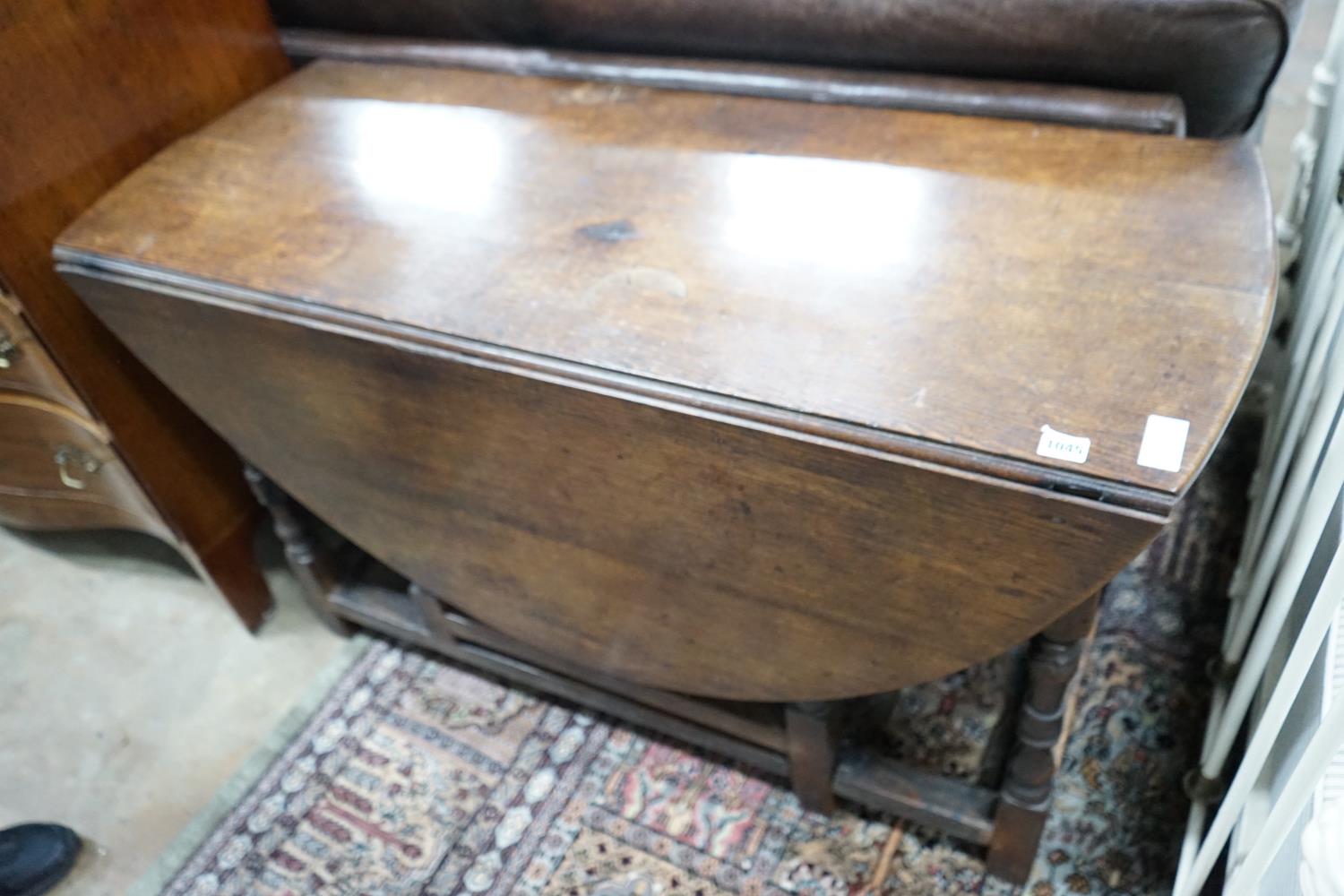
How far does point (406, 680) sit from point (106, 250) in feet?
2.25

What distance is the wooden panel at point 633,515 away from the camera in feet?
2.34

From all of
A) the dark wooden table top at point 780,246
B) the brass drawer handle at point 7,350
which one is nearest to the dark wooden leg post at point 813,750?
the dark wooden table top at point 780,246

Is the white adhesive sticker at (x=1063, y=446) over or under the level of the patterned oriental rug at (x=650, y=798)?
over

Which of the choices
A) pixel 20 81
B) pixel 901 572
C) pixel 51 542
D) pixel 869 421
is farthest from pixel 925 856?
pixel 51 542

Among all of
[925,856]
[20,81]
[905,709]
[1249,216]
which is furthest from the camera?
[905,709]

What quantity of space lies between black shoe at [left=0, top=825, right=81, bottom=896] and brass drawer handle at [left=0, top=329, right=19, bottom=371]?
1.92ft

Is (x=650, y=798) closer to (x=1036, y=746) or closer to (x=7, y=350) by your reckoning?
(x=1036, y=746)

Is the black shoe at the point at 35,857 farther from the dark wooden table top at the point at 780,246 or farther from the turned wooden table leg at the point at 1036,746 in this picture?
the turned wooden table leg at the point at 1036,746

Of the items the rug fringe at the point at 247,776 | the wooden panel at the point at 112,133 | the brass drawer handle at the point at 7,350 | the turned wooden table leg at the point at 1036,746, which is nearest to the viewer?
the turned wooden table leg at the point at 1036,746

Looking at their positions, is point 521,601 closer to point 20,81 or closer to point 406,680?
point 406,680

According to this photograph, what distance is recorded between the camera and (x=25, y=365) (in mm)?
1130

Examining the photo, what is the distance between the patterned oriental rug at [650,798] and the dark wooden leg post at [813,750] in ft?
0.15

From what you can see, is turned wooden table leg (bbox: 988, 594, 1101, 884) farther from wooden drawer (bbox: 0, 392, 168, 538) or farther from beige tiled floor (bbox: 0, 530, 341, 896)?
wooden drawer (bbox: 0, 392, 168, 538)

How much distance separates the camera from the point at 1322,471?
771 mm
